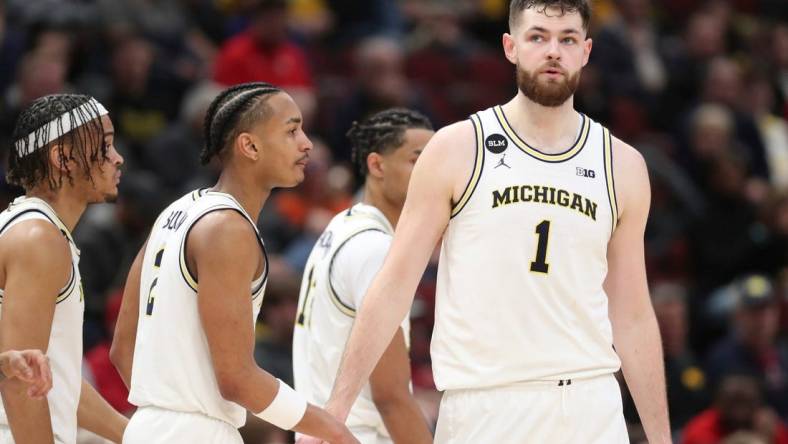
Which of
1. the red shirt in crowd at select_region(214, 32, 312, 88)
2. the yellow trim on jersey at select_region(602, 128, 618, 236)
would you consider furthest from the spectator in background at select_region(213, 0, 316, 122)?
the yellow trim on jersey at select_region(602, 128, 618, 236)

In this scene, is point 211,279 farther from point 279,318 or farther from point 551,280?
Result: point 279,318

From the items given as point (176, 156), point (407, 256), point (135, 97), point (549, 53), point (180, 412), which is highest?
point (135, 97)

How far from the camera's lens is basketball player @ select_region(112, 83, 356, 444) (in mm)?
5590

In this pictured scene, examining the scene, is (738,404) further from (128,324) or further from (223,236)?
(223,236)

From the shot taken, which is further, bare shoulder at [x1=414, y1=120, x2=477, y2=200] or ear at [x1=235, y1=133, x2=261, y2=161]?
ear at [x1=235, y1=133, x2=261, y2=161]

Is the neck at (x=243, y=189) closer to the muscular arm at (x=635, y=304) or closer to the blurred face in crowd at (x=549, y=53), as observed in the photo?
the blurred face in crowd at (x=549, y=53)

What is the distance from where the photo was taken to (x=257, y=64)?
45.2 ft

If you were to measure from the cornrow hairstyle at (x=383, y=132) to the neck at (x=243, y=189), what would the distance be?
4.80ft

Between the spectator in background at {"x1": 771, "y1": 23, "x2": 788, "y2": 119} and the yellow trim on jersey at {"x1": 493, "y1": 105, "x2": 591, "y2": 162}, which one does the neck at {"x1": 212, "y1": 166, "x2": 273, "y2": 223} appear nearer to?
the yellow trim on jersey at {"x1": 493, "y1": 105, "x2": 591, "y2": 162}

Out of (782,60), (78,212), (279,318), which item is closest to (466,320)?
(78,212)

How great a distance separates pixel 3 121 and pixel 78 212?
248 inches

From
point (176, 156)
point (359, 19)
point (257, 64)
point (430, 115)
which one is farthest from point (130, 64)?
point (359, 19)

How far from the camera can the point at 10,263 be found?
18.5ft

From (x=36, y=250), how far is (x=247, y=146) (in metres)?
1.04
